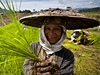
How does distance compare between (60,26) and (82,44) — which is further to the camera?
(82,44)

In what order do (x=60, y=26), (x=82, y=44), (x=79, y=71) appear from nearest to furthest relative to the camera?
1. (x=60, y=26)
2. (x=79, y=71)
3. (x=82, y=44)

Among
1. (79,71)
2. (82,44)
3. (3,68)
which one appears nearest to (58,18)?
(3,68)

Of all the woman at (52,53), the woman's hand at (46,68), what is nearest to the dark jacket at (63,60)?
the woman at (52,53)

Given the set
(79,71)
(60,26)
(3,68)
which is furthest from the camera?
(79,71)

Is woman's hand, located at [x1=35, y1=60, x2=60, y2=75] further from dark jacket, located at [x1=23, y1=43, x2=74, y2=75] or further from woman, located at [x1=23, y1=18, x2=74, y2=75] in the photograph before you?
dark jacket, located at [x1=23, y1=43, x2=74, y2=75]

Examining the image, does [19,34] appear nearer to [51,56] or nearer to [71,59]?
[51,56]

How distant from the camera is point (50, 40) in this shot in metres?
2.81

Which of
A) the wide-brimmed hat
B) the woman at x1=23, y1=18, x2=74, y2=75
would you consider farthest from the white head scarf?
the wide-brimmed hat

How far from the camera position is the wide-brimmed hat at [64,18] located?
2769 millimetres

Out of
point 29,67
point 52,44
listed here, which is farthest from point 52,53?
point 29,67

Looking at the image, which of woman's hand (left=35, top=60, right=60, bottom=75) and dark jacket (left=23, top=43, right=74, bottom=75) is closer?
woman's hand (left=35, top=60, right=60, bottom=75)

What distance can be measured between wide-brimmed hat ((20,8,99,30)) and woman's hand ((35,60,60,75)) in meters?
0.42

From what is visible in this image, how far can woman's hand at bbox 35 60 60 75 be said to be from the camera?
8.69 ft

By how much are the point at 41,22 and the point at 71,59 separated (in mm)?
468
